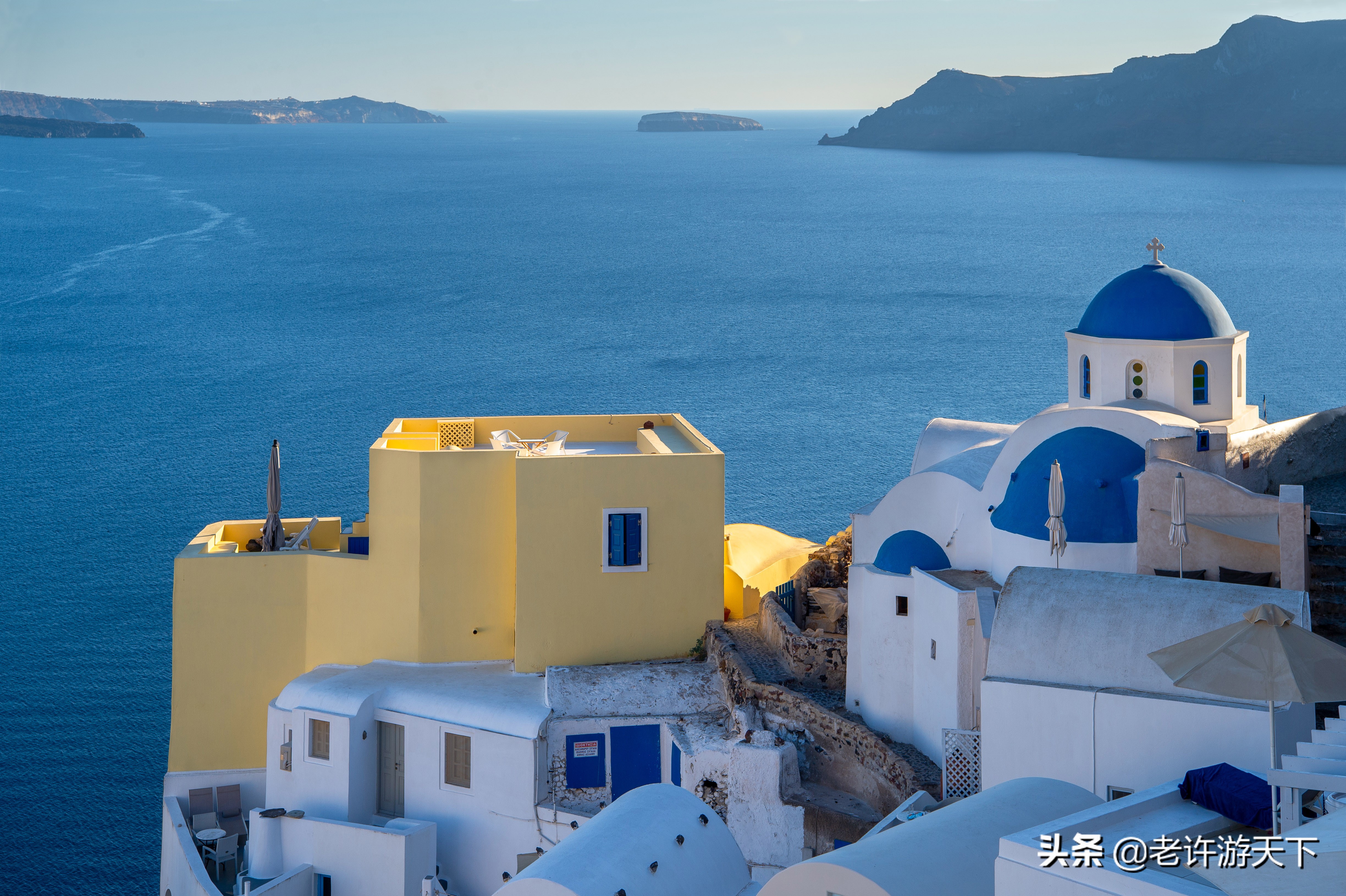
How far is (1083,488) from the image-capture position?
736 inches

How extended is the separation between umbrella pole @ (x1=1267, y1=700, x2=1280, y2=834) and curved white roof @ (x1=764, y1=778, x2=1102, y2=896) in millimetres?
1721

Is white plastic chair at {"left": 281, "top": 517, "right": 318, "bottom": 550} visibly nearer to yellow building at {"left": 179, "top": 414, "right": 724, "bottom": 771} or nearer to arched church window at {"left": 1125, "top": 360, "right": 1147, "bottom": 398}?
yellow building at {"left": 179, "top": 414, "right": 724, "bottom": 771}

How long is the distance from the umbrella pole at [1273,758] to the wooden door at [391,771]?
42.4ft

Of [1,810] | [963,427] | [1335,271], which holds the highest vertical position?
[1335,271]

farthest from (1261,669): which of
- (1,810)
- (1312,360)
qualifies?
(1312,360)

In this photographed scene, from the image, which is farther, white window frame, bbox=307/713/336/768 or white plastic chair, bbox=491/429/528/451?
white plastic chair, bbox=491/429/528/451

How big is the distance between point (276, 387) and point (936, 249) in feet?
189

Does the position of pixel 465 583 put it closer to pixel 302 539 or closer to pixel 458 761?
pixel 458 761

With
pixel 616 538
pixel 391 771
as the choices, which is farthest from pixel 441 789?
pixel 616 538

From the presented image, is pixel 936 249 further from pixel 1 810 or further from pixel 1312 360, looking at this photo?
pixel 1 810

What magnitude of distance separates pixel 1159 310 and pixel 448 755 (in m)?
13.1

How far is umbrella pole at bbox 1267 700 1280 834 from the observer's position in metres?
10.4

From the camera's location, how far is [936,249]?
346 feet

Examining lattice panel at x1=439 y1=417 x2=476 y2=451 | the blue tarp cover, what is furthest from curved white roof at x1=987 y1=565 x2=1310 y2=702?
lattice panel at x1=439 y1=417 x2=476 y2=451
